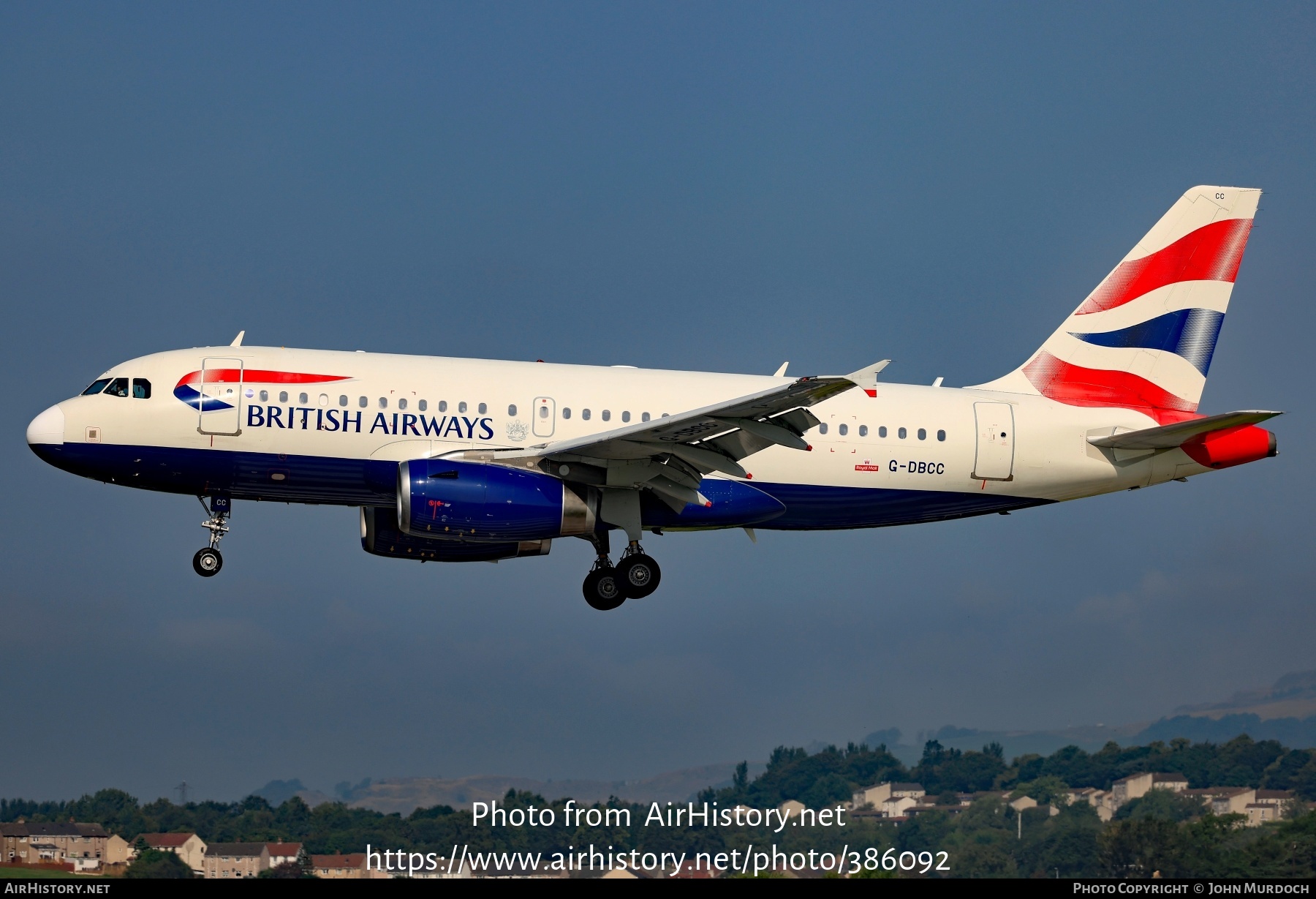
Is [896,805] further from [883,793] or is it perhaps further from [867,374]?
[867,374]

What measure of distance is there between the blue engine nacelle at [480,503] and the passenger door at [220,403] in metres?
3.48

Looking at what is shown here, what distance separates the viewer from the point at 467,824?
38031mm

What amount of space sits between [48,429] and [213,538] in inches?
153

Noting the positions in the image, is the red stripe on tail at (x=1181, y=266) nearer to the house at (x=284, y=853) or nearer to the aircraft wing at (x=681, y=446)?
the aircraft wing at (x=681, y=446)

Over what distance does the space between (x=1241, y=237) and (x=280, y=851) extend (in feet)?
85.5

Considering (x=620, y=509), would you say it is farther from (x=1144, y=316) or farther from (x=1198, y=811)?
(x=1198, y=811)

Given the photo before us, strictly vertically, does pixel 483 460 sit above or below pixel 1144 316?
below

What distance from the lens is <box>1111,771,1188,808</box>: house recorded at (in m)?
41.4

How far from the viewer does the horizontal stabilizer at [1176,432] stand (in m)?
31.8

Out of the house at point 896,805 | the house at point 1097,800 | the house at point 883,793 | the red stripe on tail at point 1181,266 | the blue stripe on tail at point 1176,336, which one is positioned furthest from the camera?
the house at point 883,793

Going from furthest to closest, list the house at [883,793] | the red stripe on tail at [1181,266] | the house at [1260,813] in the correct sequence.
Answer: the house at [883,793], the house at [1260,813], the red stripe on tail at [1181,266]

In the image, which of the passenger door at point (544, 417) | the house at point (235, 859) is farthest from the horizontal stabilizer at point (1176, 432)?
the house at point (235, 859)

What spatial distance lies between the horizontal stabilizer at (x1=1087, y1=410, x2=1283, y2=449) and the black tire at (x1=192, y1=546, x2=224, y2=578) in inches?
741

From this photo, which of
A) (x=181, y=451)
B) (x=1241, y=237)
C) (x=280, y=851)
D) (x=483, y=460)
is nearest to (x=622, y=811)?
(x=280, y=851)
